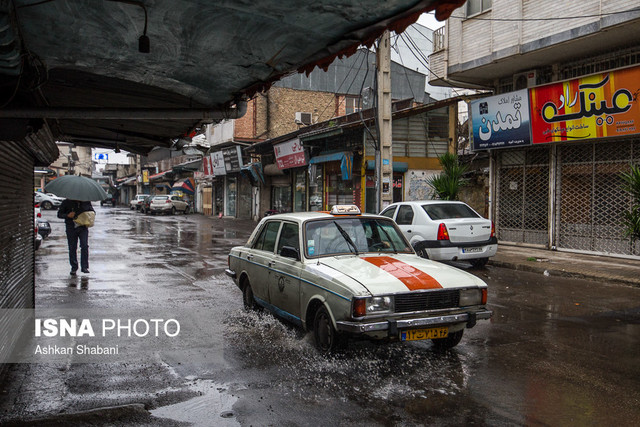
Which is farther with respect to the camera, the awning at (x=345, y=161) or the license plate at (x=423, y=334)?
the awning at (x=345, y=161)

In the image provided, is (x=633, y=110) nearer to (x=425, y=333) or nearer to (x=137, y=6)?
(x=425, y=333)

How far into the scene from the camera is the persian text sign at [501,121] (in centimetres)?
1556

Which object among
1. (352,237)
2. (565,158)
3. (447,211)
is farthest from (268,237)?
(565,158)

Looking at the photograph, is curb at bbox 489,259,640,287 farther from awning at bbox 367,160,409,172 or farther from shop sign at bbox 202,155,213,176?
shop sign at bbox 202,155,213,176

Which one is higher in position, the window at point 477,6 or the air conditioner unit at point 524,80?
the window at point 477,6

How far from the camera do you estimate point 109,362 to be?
544 centimetres

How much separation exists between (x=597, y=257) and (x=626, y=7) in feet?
20.9

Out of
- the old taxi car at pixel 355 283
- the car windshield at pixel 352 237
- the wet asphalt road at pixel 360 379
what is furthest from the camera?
the car windshield at pixel 352 237

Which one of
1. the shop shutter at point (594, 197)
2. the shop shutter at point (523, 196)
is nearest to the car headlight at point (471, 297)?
the shop shutter at point (594, 197)

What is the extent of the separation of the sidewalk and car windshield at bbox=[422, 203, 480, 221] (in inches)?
72.9

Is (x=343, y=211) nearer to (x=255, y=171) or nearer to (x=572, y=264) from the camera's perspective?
(x=572, y=264)

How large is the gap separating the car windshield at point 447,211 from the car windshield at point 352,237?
18.8 ft

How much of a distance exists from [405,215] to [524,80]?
6.95 meters

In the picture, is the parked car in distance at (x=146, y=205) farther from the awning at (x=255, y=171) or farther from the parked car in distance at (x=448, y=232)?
the parked car in distance at (x=448, y=232)
